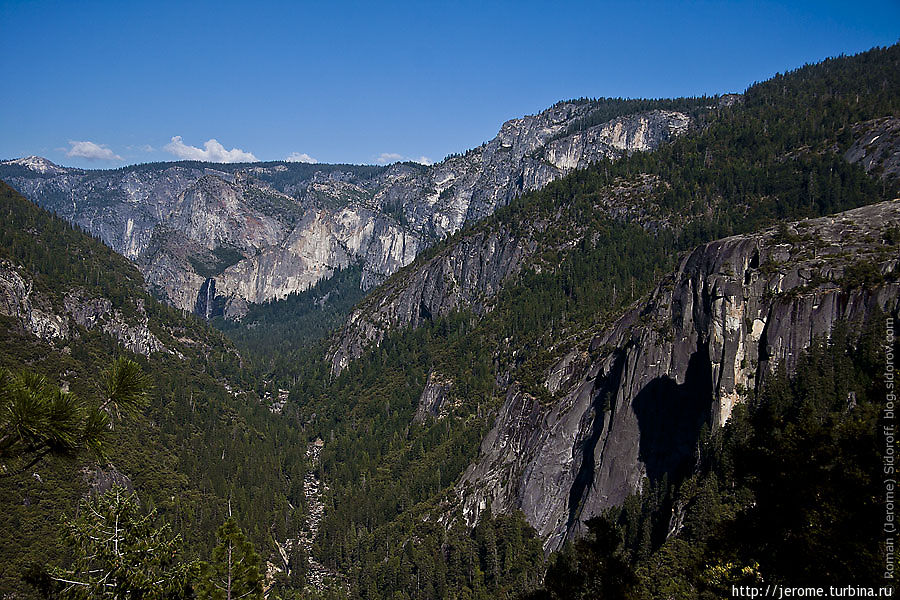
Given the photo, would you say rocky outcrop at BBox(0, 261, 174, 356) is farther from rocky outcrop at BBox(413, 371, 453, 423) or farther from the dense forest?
rocky outcrop at BBox(413, 371, 453, 423)

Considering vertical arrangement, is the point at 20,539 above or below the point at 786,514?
below

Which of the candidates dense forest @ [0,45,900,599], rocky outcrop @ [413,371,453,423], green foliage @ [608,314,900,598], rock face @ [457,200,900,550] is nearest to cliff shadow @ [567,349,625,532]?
rock face @ [457,200,900,550]

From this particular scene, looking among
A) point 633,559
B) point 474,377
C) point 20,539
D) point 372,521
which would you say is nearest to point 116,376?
point 633,559

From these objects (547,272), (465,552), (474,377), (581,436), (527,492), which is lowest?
(465,552)

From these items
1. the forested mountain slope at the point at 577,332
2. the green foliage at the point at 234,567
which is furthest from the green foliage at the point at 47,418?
the forested mountain slope at the point at 577,332

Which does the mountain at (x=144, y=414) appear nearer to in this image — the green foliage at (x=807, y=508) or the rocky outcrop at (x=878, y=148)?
the green foliage at (x=807, y=508)

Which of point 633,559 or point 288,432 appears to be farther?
point 288,432

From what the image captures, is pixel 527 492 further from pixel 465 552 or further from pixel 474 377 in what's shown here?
pixel 474 377
